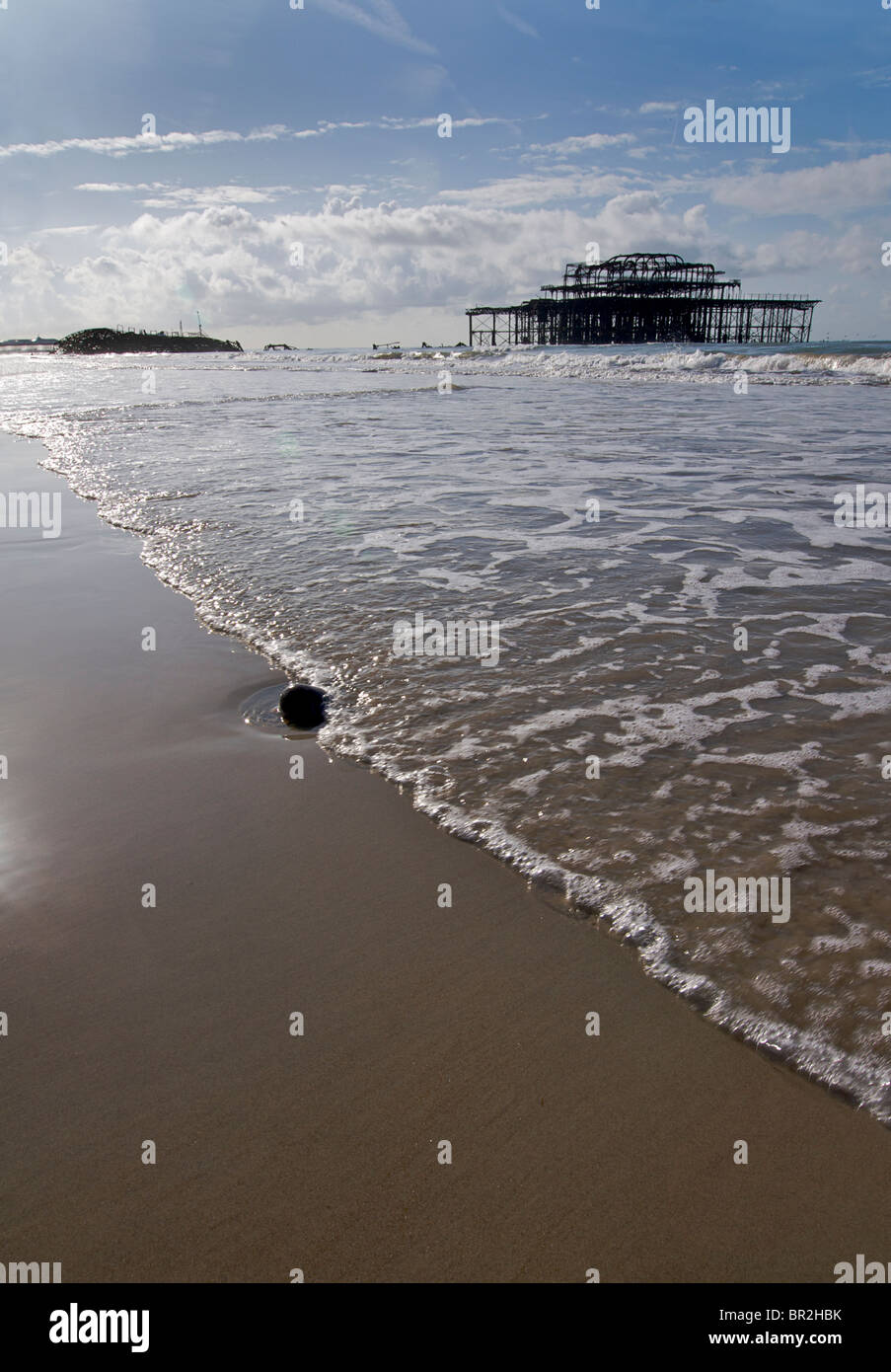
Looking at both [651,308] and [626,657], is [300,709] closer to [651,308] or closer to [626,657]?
[626,657]

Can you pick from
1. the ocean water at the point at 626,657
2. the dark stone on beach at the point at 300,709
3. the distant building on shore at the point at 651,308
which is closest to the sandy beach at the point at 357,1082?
the ocean water at the point at 626,657

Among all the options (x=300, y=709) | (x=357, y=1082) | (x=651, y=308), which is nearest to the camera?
(x=357, y=1082)

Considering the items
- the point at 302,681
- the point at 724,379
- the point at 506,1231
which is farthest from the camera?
the point at 724,379

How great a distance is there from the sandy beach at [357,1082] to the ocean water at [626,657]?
230 mm

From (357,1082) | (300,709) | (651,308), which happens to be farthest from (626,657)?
(651,308)

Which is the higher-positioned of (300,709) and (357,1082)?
(300,709)

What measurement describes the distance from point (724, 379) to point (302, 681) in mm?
27923

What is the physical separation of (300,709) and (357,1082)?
2181 mm

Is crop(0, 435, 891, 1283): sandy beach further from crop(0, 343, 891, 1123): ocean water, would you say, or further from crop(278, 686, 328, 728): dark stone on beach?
crop(278, 686, 328, 728): dark stone on beach

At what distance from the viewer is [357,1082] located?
80.2 inches

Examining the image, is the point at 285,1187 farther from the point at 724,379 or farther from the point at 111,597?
the point at 724,379

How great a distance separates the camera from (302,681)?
438 centimetres

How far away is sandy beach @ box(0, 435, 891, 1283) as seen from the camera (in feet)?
5.51

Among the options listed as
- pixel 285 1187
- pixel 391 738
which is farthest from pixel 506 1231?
pixel 391 738
